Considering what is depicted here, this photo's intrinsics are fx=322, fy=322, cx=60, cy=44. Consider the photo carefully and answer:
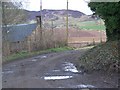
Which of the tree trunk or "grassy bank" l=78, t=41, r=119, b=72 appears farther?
the tree trunk

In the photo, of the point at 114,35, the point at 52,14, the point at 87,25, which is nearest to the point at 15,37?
the point at 52,14

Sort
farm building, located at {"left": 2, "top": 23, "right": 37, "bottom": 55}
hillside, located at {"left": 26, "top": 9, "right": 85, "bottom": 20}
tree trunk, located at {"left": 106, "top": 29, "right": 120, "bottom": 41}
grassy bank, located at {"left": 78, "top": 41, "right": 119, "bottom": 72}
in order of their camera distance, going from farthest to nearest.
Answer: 1. hillside, located at {"left": 26, "top": 9, "right": 85, "bottom": 20}
2. farm building, located at {"left": 2, "top": 23, "right": 37, "bottom": 55}
3. tree trunk, located at {"left": 106, "top": 29, "right": 120, "bottom": 41}
4. grassy bank, located at {"left": 78, "top": 41, "right": 119, "bottom": 72}

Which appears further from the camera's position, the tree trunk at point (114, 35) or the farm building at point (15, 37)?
the farm building at point (15, 37)

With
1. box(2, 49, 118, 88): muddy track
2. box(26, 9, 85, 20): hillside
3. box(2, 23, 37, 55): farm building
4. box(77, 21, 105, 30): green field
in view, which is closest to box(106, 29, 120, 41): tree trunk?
box(2, 49, 118, 88): muddy track

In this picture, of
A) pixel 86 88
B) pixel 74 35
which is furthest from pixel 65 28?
pixel 86 88

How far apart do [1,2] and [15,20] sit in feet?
11.2

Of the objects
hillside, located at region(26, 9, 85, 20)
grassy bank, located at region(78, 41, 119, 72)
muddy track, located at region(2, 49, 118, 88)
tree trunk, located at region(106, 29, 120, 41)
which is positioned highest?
hillside, located at region(26, 9, 85, 20)

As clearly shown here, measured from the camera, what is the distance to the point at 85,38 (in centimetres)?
4038

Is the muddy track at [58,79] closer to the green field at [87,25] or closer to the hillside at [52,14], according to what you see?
the hillside at [52,14]

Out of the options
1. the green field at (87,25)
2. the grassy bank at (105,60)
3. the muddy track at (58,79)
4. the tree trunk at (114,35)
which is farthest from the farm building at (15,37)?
the green field at (87,25)

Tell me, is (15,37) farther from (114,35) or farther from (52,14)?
(114,35)

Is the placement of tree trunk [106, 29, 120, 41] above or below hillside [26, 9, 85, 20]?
below

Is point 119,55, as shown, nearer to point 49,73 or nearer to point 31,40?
point 49,73

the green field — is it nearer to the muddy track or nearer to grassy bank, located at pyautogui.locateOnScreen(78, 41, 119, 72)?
grassy bank, located at pyautogui.locateOnScreen(78, 41, 119, 72)
